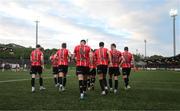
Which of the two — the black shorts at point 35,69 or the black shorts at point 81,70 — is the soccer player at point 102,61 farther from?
the black shorts at point 35,69

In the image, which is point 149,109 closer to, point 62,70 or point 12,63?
point 62,70

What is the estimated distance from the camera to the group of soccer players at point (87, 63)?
15.7 meters

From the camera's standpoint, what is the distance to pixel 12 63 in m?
83.4

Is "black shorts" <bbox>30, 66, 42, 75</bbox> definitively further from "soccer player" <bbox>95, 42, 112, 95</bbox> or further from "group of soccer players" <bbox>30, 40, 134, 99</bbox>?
"soccer player" <bbox>95, 42, 112, 95</bbox>

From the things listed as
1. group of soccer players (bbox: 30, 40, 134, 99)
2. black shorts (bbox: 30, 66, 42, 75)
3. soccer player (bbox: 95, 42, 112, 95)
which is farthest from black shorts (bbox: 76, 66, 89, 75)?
black shorts (bbox: 30, 66, 42, 75)

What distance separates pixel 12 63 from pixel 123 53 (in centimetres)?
6516

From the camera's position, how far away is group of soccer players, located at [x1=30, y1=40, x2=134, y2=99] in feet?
51.4

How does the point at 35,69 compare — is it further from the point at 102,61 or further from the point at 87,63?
the point at 87,63

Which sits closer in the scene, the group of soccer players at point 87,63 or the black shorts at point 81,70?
the black shorts at point 81,70

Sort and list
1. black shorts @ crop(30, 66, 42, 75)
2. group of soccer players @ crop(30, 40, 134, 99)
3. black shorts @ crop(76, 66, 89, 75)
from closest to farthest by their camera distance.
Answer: black shorts @ crop(76, 66, 89, 75)
group of soccer players @ crop(30, 40, 134, 99)
black shorts @ crop(30, 66, 42, 75)

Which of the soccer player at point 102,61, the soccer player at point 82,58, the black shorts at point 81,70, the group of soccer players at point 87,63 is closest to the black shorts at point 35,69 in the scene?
the group of soccer players at point 87,63

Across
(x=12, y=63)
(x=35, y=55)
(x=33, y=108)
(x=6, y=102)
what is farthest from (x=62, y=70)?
(x=12, y=63)

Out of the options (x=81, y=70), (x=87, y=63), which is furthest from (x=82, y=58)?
(x=81, y=70)

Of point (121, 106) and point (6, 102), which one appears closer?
point (121, 106)
